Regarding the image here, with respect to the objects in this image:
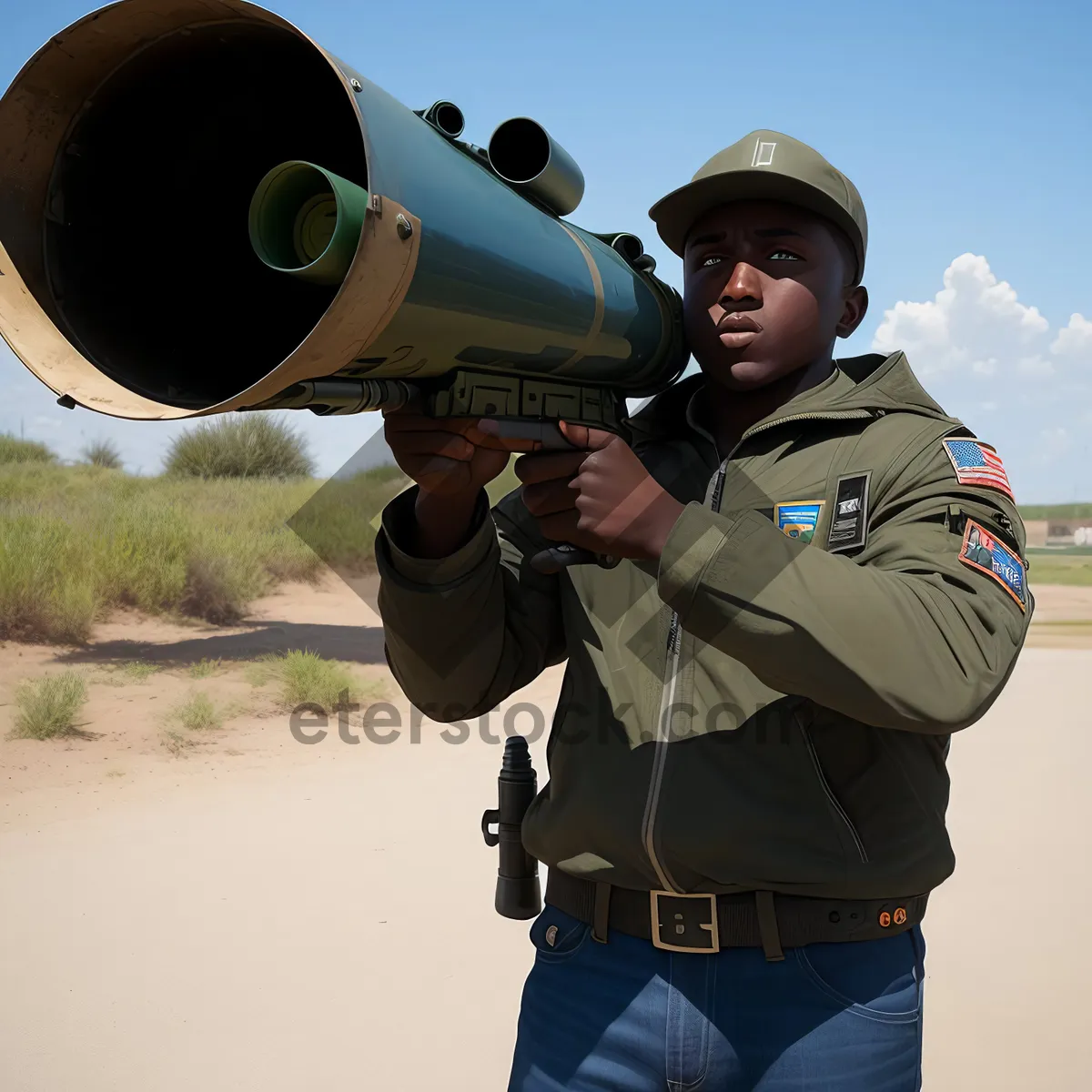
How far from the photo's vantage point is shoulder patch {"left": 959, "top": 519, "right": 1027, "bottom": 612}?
158 centimetres

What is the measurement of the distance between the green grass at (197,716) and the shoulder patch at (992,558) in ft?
24.4

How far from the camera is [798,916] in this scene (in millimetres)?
1724

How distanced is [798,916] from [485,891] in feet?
13.7

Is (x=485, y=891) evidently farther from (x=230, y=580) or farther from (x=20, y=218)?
(x=230, y=580)

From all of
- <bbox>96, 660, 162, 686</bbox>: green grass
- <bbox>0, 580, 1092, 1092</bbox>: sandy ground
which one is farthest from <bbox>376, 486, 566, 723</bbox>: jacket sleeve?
<bbox>96, 660, 162, 686</bbox>: green grass

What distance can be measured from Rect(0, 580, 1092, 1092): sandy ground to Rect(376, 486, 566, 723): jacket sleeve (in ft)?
8.74

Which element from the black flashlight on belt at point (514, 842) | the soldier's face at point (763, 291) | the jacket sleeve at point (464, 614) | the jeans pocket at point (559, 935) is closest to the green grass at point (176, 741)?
the black flashlight on belt at point (514, 842)

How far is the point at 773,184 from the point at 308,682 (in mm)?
7802

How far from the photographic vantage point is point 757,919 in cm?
174

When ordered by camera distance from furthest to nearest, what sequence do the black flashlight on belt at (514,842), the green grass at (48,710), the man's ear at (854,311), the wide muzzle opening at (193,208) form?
the green grass at (48,710)
the black flashlight on belt at (514,842)
the man's ear at (854,311)
the wide muzzle opening at (193,208)

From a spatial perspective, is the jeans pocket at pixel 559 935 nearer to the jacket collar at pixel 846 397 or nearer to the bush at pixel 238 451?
the jacket collar at pixel 846 397

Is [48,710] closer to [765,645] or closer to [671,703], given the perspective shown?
[671,703]

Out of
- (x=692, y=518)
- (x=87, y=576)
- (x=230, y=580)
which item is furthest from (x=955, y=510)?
(x=230, y=580)

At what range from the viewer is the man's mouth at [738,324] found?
6.35 ft
